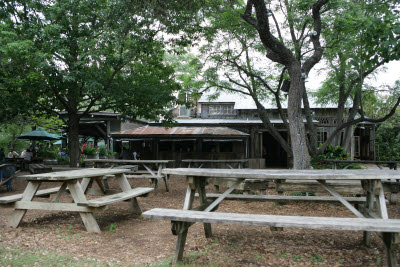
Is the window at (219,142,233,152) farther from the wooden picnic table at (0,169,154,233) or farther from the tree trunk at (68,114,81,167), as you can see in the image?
the wooden picnic table at (0,169,154,233)

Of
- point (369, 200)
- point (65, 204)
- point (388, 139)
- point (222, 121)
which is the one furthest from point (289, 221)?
point (388, 139)

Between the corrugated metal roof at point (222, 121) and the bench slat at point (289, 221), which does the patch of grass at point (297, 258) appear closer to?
the bench slat at point (289, 221)

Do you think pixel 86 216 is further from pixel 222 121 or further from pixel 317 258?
pixel 222 121

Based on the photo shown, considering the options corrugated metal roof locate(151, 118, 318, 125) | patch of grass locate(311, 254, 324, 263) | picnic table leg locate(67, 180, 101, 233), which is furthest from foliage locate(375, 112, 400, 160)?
picnic table leg locate(67, 180, 101, 233)

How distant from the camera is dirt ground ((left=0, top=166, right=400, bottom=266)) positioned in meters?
3.49

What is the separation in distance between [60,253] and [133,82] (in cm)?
872

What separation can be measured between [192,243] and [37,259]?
190cm

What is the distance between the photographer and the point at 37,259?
11.2 ft

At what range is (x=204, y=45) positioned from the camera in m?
12.0

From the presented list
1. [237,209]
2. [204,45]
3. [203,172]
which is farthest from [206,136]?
[203,172]

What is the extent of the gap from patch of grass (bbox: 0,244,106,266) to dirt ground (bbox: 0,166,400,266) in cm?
13

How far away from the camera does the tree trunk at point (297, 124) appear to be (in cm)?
727

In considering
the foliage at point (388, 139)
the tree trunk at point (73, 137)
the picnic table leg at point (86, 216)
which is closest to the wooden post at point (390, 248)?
the picnic table leg at point (86, 216)

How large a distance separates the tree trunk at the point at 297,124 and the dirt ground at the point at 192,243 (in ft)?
8.89
